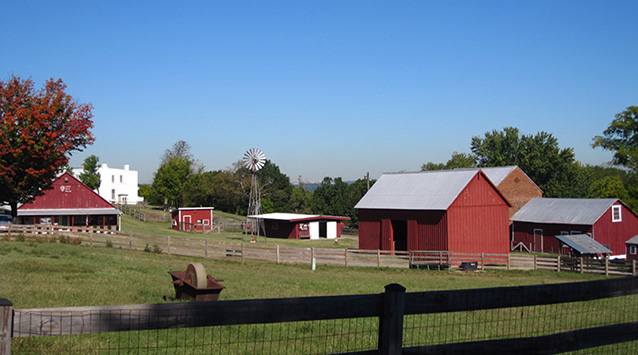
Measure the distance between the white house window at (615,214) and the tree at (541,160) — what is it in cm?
2696

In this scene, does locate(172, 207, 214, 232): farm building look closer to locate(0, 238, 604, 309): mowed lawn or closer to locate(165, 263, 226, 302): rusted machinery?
locate(0, 238, 604, 309): mowed lawn

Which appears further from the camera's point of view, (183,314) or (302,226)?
(302,226)

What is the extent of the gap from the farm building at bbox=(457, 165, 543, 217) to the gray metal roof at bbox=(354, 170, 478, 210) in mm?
18656

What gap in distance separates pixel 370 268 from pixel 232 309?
2762cm

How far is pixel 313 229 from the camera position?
64938 mm

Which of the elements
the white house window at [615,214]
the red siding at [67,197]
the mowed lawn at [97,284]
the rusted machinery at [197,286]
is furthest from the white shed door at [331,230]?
the rusted machinery at [197,286]

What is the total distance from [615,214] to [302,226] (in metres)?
32.9

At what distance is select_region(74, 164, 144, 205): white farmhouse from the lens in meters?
98.4

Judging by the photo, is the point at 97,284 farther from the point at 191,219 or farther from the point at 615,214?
the point at 191,219

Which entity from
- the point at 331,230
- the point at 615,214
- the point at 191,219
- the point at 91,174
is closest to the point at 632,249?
the point at 615,214

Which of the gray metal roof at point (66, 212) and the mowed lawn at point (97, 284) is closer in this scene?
the mowed lawn at point (97, 284)

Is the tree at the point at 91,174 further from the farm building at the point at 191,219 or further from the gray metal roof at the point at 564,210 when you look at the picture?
the gray metal roof at the point at 564,210

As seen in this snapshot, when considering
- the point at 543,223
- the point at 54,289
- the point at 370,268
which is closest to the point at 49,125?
the point at 370,268

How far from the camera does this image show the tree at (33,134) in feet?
105
